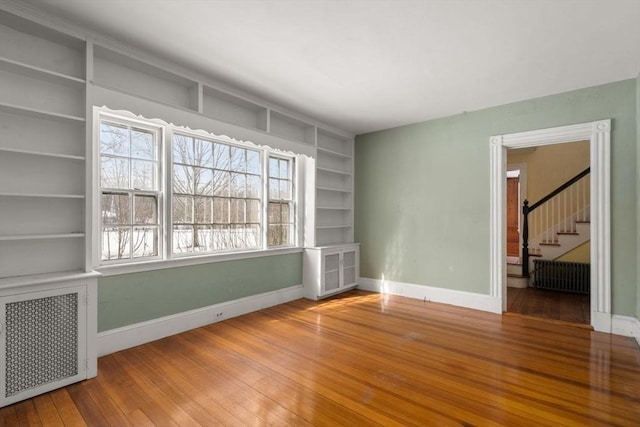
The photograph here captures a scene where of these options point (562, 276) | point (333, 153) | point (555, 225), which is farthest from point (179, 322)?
point (555, 225)

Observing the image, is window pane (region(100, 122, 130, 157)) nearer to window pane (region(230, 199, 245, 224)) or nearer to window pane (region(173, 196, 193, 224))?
window pane (region(173, 196, 193, 224))

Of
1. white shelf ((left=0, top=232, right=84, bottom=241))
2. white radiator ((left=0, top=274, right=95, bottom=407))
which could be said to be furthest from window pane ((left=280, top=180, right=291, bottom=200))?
white radiator ((left=0, top=274, right=95, bottom=407))

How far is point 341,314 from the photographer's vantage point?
4.23m

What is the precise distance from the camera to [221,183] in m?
4.05

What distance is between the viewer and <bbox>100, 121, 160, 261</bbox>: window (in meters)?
3.04

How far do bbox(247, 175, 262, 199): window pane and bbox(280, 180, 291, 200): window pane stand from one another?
0.47 metres

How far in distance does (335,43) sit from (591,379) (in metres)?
3.51

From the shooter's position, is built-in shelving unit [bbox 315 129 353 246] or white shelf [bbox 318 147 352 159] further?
built-in shelving unit [bbox 315 129 353 246]

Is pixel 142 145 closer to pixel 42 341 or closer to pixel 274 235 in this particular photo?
pixel 42 341

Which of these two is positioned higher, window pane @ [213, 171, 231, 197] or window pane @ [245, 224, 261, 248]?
window pane @ [213, 171, 231, 197]

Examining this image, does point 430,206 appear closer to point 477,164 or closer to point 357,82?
point 477,164

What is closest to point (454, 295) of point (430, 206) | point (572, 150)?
point (430, 206)

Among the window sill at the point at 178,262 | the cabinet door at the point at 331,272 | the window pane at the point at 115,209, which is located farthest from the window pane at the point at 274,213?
the window pane at the point at 115,209

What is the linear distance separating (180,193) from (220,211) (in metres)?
0.58
